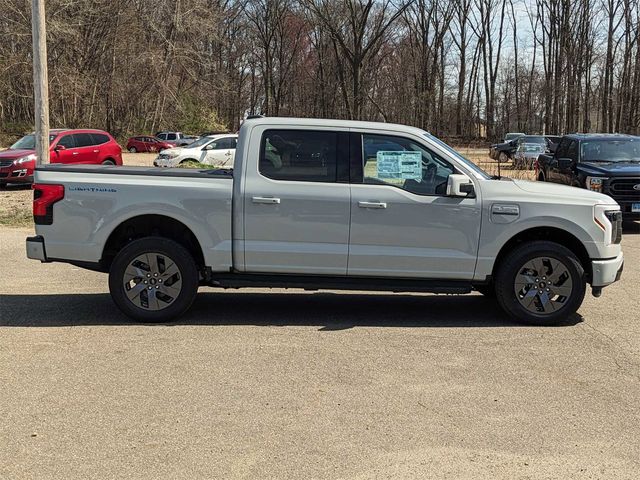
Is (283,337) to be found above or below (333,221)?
below

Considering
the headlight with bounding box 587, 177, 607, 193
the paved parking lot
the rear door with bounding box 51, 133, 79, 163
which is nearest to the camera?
the paved parking lot

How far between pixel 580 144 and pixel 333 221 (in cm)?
987

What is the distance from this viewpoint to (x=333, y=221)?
5957 mm

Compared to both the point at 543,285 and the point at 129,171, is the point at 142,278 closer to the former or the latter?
the point at 129,171

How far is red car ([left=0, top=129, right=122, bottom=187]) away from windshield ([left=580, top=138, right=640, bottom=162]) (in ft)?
48.2

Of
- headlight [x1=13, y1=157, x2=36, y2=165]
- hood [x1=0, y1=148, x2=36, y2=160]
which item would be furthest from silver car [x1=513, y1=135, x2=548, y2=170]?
hood [x1=0, y1=148, x2=36, y2=160]

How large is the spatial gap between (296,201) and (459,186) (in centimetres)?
151

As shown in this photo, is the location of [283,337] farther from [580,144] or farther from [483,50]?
[483,50]

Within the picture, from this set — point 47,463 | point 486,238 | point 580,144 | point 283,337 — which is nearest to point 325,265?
point 283,337

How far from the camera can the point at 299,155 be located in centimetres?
608

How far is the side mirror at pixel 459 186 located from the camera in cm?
585

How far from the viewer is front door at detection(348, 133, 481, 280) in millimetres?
5953

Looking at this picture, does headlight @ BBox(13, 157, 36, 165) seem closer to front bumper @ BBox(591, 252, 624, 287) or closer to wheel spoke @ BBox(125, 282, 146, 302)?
wheel spoke @ BBox(125, 282, 146, 302)

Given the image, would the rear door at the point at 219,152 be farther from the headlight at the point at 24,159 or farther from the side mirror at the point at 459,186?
the side mirror at the point at 459,186
